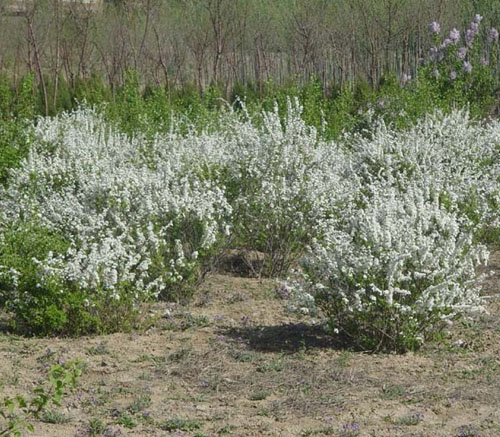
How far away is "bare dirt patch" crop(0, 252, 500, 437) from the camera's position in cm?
498

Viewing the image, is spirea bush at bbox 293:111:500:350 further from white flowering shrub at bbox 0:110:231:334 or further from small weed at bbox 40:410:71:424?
small weed at bbox 40:410:71:424

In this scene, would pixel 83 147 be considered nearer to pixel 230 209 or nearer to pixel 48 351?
pixel 230 209

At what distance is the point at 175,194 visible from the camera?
26.5ft

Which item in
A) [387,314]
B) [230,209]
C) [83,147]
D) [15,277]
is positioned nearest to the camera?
[387,314]

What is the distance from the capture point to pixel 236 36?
30.0 metres

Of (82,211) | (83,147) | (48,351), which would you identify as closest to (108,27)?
(83,147)

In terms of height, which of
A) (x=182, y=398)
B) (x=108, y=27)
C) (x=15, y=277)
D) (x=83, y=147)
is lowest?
(x=182, y=398)

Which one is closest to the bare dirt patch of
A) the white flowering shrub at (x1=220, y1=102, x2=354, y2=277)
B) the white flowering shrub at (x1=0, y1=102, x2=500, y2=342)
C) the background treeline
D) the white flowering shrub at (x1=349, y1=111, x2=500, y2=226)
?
the white flowering shrub at (x1=0, y1=102, x2=500, y2=342)

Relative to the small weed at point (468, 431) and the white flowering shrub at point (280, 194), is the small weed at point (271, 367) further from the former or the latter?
the white flowering shrub at point (280, 194)

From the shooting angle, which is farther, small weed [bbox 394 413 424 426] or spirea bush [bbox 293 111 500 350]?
spirea bush [bbox 293 111 500 350]

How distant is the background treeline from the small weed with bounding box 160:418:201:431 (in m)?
18.1

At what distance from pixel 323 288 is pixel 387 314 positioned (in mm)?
446

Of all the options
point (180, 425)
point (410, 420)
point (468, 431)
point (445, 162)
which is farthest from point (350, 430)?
point (445, 162)

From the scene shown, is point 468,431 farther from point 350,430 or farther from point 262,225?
point 262,225
